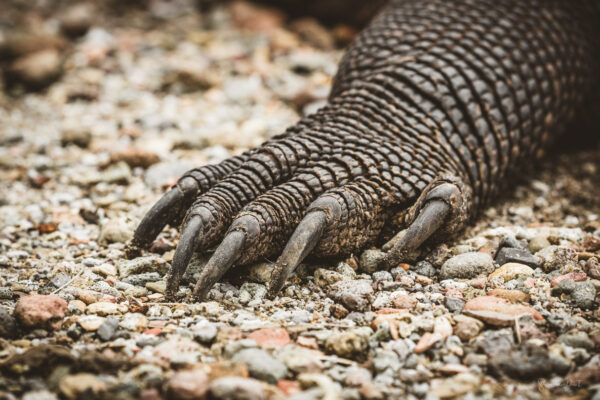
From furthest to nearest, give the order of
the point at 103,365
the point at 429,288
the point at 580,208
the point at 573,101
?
the point at 573,101
the point at 580,208
the point at 429,288
the point at 103,365

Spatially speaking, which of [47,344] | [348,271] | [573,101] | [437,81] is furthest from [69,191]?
[573,101]

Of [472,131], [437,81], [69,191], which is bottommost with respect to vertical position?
[69,191]

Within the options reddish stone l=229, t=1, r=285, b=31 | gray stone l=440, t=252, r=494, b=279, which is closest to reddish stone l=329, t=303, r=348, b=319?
gray stone l=440, t=252, r=494, b=279

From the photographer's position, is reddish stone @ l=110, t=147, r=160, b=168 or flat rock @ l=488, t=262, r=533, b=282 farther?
reddish stone @ l=110, t=147, r=160, b=168

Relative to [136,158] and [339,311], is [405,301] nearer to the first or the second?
[339,311]

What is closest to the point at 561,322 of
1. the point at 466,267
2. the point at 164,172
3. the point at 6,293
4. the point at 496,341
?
the point at 496,341

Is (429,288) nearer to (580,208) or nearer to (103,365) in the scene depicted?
(103,365)

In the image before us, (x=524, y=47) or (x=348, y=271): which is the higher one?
(x=524, y=47)

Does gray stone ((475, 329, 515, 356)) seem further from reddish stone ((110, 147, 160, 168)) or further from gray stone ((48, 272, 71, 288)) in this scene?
reddish stone ((110, 147, 160, 168))
